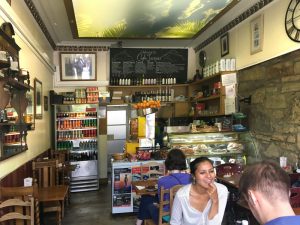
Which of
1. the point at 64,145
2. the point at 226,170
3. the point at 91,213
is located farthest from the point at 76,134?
the point at 226,170

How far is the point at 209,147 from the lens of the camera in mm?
5129

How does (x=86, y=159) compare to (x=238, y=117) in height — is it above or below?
below

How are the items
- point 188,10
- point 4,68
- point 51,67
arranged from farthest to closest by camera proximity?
point 51,67, point 188,10, point 4,68

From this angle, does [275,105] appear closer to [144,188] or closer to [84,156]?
[144,188]

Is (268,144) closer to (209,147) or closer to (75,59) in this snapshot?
(209,147)

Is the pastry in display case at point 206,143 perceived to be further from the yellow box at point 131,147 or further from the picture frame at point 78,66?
the picture frame at point 78,66

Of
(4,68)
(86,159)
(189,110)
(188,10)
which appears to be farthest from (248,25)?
(86,159)

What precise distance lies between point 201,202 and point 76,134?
17.9ft

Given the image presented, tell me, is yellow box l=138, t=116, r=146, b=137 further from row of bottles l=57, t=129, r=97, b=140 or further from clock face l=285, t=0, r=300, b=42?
clock face l=285, t=0, r=300, b=42

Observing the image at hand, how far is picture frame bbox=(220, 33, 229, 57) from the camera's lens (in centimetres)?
630

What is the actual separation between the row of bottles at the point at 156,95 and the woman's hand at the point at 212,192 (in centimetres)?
539

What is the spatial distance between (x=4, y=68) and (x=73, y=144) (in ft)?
15.4

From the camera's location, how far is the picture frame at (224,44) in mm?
6297

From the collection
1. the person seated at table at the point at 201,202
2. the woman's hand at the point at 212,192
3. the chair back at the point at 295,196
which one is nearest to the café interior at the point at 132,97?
the chair back at the point at 295,196
